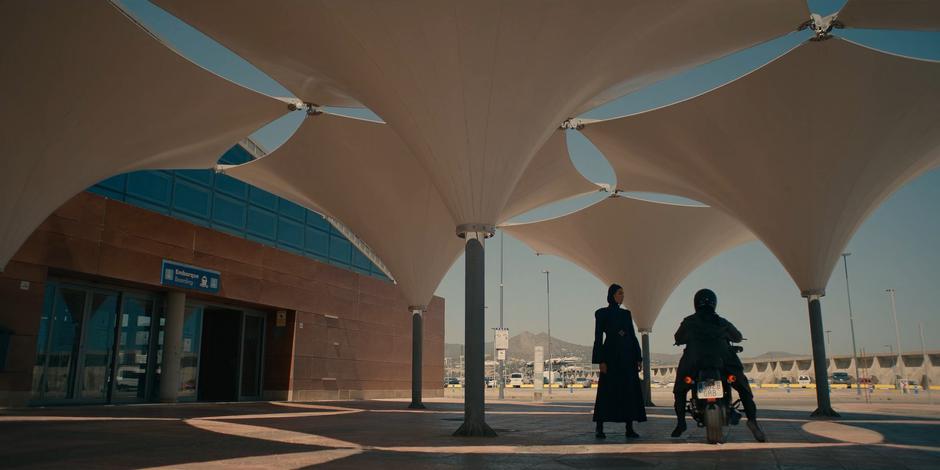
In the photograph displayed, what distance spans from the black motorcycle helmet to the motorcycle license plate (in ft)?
3.00

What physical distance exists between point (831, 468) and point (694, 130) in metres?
10.7

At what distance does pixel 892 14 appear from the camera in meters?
10.9

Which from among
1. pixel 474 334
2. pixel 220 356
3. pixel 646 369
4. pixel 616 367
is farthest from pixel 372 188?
pixel 646 369

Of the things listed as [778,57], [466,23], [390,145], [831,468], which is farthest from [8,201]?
[778,57]

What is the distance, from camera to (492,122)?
33.2ft

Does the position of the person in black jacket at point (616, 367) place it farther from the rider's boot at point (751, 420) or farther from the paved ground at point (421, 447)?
the rider's boot at point (751, 420)

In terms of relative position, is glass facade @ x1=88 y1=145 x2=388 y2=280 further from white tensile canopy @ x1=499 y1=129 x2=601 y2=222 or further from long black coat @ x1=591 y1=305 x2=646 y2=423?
long black coat @ x1=591 y1=305 x2=646 y2=423

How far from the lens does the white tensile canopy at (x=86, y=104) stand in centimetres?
1038

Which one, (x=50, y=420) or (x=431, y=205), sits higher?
(x=431, y=205)

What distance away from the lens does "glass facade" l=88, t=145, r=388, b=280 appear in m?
19.8

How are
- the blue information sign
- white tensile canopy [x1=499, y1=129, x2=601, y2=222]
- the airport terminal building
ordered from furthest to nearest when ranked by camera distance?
1. the blue information sign
2. white tensile canopy [x1=499, y1=129, x2=601, y2=222]
3. the airport terminal building

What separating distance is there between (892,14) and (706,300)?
253 inches

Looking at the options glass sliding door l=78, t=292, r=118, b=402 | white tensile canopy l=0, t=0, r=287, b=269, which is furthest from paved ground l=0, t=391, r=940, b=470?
glass sliding door l=78, t=292, r=118, b=402

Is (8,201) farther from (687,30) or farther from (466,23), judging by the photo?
(687,30)
